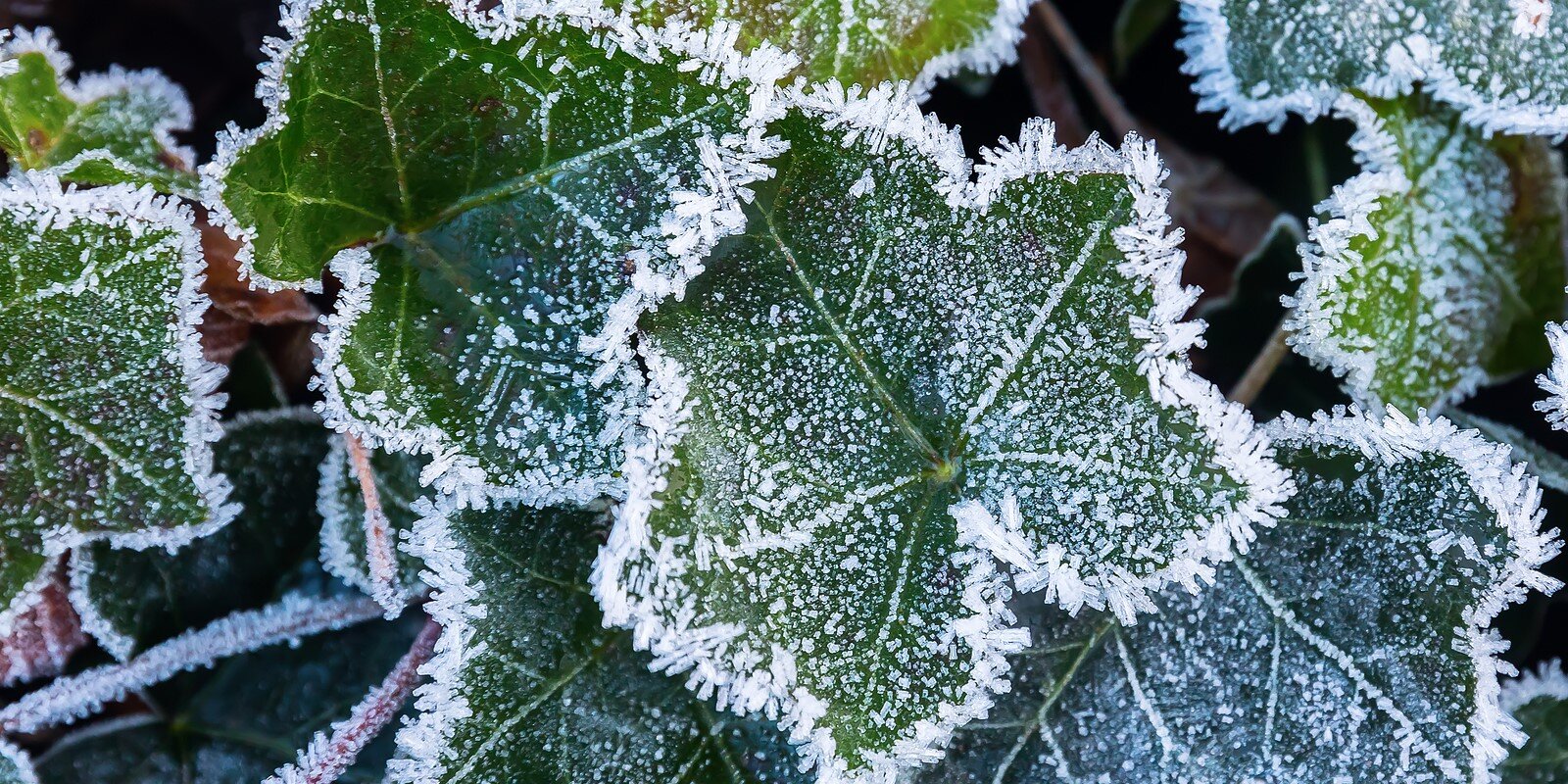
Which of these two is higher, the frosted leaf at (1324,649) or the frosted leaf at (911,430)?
the frosted leaf at (911,430)

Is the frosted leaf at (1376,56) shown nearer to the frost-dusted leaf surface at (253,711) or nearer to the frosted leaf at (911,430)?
the frosted leaf at (911,430)

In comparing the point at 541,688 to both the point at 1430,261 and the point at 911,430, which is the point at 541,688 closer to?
the point at 911,430

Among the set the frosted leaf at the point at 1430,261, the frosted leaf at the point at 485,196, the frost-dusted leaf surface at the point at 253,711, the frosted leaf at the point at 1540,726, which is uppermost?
the frosted leaf at the point at 485,196

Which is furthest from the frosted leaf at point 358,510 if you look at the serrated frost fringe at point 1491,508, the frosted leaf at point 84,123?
the serrated frost fringe at point 1491,508

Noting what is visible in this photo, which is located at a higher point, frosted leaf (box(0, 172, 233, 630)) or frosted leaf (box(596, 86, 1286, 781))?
frosted leaf (box(0, 172, 233, 630))

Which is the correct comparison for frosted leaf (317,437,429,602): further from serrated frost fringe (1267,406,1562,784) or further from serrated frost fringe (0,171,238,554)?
serrated frost fringe (1267,406,1562,784)

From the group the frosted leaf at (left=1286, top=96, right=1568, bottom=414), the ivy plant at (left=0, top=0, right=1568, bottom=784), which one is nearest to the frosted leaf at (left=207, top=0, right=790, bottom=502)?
the ivy plant at (left=0, top=0, right=1568, bottom=784)
